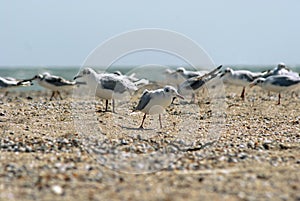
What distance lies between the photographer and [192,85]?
15938 millimetres

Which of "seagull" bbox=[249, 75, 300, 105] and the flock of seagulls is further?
"seagull" bbox=[249, 75, 300, 105]

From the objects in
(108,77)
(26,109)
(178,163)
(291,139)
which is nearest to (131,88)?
(108,77)

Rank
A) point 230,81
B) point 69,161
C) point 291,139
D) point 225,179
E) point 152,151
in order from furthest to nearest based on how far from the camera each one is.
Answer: point 230,81, point 291,139, point 152,151, point 69,161, point 225,179

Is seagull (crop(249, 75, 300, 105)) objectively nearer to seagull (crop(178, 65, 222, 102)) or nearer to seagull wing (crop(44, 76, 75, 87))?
seagull (crop(178, 65, 222, 102))

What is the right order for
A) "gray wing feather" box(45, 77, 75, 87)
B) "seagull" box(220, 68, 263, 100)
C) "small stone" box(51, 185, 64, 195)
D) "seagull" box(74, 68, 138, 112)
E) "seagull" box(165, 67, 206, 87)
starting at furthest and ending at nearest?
"seagull" box(220, 68, 263, 100) < "seagull" box(165, 67, 206, 87) < "gray wing feather" box(45, 77, 75, 87) < "seagull" box(74, 68, 138, 112) < "small stone" box(51, 185, 64, 195)

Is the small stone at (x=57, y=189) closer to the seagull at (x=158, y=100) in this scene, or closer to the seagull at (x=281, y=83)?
the seagull at (x=158, y=100)

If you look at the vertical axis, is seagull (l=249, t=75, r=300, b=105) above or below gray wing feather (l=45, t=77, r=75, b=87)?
above

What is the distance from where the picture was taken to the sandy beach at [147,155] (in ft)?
17.6

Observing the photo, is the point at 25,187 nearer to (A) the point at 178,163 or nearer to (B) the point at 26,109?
(A) the point at 178,163

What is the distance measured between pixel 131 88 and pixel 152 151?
512 centimetres

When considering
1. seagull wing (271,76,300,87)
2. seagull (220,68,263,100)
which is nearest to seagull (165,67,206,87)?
seagull (220,68,263,100)

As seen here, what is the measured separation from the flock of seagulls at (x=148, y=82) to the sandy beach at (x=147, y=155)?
→ 0.57 m

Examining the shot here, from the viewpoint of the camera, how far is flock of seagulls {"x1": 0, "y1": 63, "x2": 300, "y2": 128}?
10.4 metres

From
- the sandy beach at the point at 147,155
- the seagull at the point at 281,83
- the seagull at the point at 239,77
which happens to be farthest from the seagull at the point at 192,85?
the seagull at the point at 239,77
